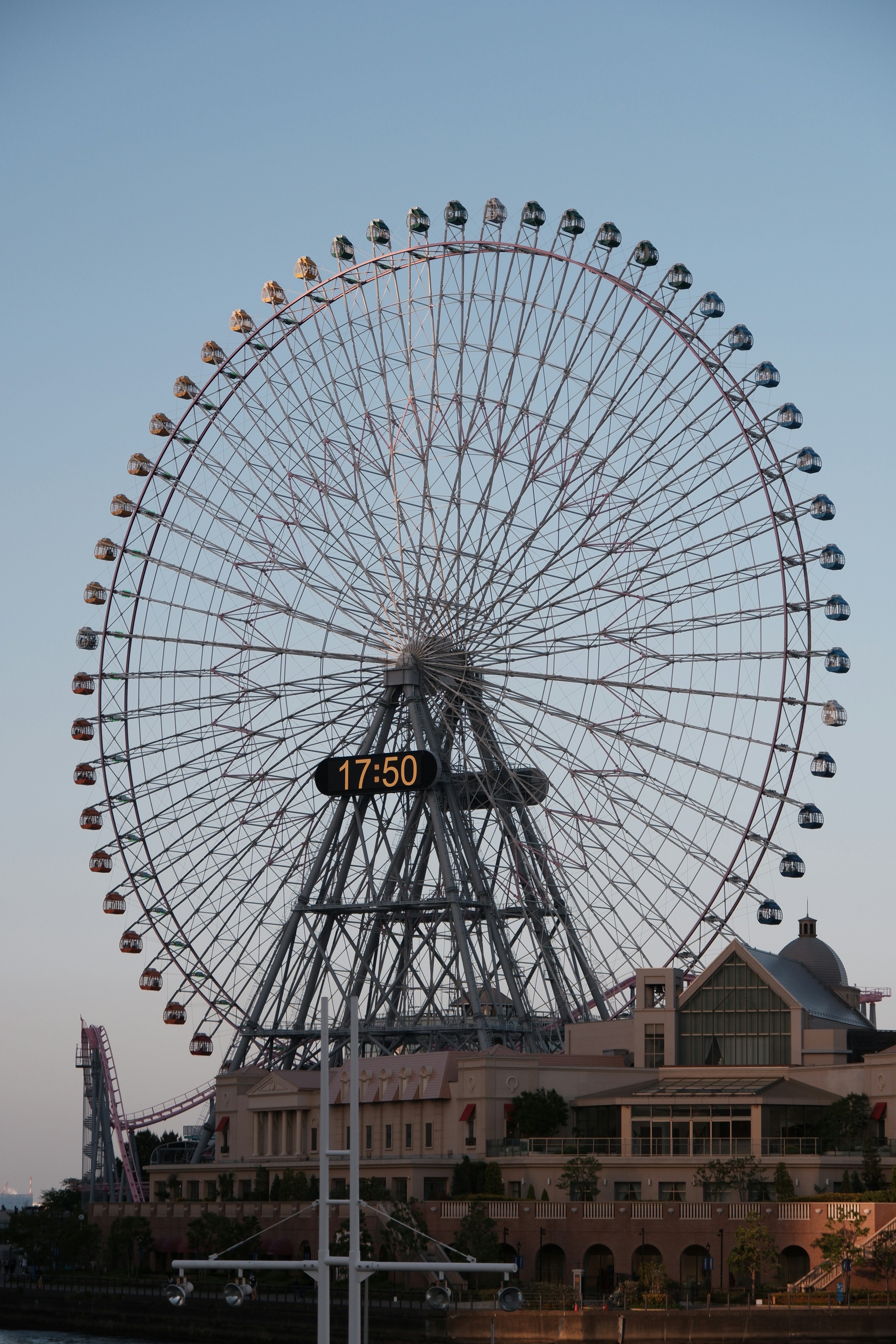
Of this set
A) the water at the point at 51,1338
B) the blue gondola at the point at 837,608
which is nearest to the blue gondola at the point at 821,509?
the blue gondola at the point at 837,608

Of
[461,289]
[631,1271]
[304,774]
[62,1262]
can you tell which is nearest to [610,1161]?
[631,1271]

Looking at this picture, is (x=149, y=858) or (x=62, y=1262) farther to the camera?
(x=62, y=1262)

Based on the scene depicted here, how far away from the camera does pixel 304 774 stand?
90.1m

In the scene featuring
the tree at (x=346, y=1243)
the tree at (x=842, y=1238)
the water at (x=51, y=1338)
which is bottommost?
the water at (x=51, y=1338)

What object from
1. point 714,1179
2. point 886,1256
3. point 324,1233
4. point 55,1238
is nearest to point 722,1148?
point 714,1179

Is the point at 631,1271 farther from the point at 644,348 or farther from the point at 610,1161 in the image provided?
the point at 644,348

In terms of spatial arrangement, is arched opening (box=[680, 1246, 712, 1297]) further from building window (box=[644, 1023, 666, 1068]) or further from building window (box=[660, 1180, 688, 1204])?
building window (box=[644, 1023, 666, 1068])

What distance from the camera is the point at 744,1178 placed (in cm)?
7569

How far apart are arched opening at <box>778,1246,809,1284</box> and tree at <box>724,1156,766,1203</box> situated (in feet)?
11.1

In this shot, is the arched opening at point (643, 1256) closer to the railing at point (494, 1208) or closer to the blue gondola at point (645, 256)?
the railing at point (494, 1208)

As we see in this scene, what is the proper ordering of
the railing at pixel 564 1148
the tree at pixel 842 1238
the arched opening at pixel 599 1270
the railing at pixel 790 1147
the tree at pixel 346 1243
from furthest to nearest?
the railing at pixel 564 1148
the railing at pixel 790 1147
the arched opening at pixel 599 1270
the tree at pixel 346 1243
the tree at pixel 842 1238

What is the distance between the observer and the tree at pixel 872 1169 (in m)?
75.2

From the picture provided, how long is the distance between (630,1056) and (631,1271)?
1462 centimetres

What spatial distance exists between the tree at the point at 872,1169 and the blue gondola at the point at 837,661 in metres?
18.0
